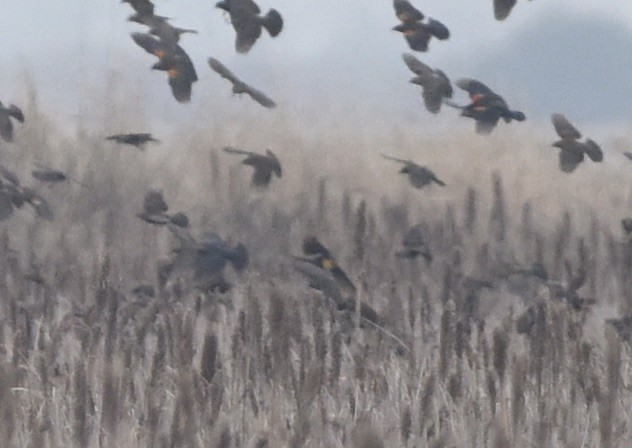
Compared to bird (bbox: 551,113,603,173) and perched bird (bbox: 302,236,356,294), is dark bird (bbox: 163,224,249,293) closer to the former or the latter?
perched bird (bbox: 302,236,356,294)

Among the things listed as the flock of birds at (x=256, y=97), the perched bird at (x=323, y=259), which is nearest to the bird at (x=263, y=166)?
the flock of birds at (x=256, y=97)

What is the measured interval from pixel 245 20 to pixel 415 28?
0.43 meters

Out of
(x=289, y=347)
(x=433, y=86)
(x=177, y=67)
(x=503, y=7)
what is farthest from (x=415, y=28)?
(x=289, y=347)

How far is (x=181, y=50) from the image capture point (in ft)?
12.0

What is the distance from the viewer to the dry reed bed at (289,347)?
252cm

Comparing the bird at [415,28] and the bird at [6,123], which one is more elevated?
the bird at [415,28]

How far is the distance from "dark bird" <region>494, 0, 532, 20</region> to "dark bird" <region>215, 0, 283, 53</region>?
0.57 metres

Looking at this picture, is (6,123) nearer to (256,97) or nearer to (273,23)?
(256,97)

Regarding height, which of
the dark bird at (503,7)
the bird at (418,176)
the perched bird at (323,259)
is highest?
the dark bird at (503,7)

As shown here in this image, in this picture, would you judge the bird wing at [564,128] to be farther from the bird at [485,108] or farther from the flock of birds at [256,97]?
the bird at [485,108]

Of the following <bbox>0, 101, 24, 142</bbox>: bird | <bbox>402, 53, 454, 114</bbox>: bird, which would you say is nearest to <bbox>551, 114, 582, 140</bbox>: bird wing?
<bbox>402, 53, 454, 114</bbox>: bird

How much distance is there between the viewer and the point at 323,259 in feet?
10.8

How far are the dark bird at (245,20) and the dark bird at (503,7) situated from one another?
0.57 meters

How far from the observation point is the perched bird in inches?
128
